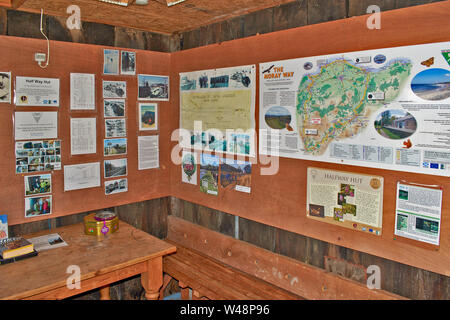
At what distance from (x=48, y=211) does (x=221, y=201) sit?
1.19 m

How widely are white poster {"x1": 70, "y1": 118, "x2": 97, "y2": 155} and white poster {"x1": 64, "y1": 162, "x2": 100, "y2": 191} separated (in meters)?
0.10

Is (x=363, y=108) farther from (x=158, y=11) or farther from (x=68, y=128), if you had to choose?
(x=68, y=128)

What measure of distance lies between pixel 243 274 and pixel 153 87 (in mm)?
1601

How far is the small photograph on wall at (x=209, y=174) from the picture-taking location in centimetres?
256

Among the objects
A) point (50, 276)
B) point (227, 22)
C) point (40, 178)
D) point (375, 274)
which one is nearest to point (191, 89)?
point (227, 22)

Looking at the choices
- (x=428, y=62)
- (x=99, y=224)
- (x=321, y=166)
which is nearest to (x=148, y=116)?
(x=99, y=224)

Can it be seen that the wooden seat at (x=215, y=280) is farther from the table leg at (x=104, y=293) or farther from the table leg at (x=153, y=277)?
the table leg at (x=104, y=293)

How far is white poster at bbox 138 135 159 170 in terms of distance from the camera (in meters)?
2.80

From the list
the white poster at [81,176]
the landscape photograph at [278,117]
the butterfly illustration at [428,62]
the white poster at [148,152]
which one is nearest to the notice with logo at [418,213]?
the butterfly illustration at [428,62]

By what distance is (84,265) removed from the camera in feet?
6.19

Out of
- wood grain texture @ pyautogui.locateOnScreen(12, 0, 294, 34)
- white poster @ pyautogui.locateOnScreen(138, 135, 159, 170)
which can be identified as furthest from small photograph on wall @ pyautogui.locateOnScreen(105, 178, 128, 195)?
wood grain texture @ pyautogui.locateOnScreen(12, 0, 294, 34)

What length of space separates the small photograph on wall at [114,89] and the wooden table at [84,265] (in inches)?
38.6

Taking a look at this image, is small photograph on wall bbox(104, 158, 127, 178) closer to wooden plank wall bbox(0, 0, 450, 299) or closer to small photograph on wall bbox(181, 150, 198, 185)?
wooden plank wall bbox(0, 0, 450, 299)
